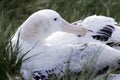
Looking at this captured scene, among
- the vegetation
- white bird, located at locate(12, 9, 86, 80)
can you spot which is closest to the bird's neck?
white bird, located at locate(12, 9, 86, 80)

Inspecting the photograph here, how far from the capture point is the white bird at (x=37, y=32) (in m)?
4.84

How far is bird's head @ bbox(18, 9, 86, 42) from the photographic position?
195 inches

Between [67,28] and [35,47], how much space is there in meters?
0.33

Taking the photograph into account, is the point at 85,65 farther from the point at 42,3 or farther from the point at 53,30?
the point at 42,3

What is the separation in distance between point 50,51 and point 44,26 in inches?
9.2

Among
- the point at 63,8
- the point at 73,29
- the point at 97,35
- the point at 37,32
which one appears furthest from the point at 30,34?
the point at 63,8

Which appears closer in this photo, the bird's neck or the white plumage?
the white plumage

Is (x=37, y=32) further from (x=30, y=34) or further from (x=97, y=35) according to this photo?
(x=97, y=35)

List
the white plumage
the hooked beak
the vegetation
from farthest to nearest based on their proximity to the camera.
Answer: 1. the vegetation
2. the hooked beak
3. the white plumage

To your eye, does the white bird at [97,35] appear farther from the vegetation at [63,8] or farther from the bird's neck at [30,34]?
the vegetation at [63,8]

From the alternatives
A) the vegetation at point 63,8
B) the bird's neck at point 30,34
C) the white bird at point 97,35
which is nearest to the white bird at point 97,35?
the white bird at point 97,35

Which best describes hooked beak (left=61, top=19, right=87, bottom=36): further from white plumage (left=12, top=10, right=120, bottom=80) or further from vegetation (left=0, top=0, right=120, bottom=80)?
vegetation (left=0, top=0, right=120, bottom=80)

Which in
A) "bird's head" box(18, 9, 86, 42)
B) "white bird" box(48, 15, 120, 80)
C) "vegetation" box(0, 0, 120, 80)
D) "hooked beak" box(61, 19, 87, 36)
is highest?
"bird's head" box(18, 9, 86, 42)

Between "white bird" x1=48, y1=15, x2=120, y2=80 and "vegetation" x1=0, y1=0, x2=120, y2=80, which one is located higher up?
"white bird" x1=48, y1=15, x2=120, y2=80
